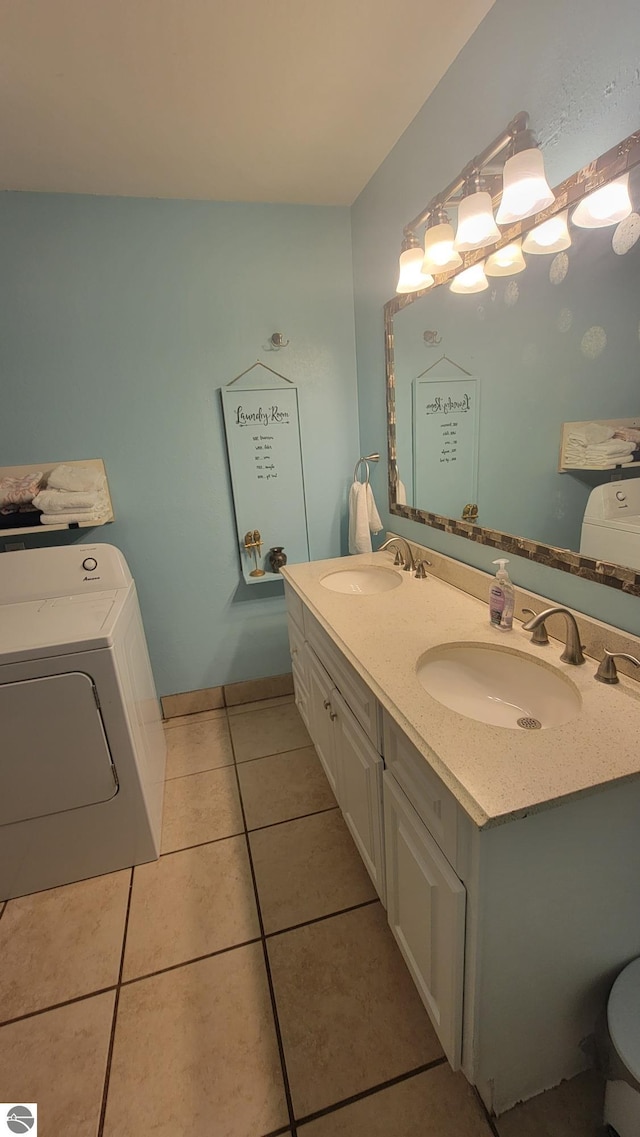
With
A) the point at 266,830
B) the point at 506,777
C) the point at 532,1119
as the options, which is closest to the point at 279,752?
the point at 266,830

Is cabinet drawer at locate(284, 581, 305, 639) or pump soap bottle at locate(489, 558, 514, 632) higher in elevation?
pump soap bottle at locate(489, 558, 514, 632)

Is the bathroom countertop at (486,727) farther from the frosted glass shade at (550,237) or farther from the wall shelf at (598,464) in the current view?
the frosted glass shade at (550,237)

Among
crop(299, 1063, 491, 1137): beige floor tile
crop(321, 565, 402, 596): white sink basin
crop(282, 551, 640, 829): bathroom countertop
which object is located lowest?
crop(299, 1063, 491, 1137): beige floor tile

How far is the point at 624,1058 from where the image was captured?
0.79 metres

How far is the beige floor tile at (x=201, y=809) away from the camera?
1.69 metres

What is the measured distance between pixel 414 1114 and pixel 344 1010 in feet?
0.76

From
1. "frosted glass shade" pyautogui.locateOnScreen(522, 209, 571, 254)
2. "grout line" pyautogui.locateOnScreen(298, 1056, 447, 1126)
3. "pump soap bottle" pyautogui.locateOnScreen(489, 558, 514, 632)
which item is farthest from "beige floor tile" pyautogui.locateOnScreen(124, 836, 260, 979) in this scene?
"frosted glass shade" pyautogui.locateOnScreen(522, 209, 571, 254)

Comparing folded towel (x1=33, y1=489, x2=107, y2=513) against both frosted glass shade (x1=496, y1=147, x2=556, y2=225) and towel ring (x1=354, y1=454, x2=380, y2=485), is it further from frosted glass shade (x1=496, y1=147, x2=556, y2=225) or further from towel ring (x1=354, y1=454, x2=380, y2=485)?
frosted glass shade (x1=496, y1=147, x2=556, y2=225)

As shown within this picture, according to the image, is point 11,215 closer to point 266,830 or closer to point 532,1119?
point 266,830

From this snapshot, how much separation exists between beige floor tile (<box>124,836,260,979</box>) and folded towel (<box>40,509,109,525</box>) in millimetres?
1345

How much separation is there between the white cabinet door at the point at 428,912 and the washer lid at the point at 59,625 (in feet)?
3.25

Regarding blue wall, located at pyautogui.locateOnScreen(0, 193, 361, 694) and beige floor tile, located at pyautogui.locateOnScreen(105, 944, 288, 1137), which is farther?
blue wall, located at pyautogui.locateOnScreen(0, 193, 361, 694)

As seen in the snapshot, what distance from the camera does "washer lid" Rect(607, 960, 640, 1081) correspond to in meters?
0.79

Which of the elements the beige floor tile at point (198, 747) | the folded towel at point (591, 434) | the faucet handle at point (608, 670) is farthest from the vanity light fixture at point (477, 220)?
the beige floor tile at point (198, 747)
